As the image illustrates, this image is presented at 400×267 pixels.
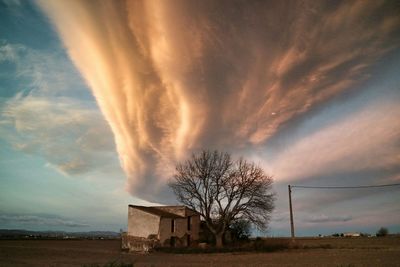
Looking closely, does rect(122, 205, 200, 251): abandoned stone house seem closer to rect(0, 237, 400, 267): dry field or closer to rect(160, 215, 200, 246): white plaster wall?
rect(160, 215, 200, 246): white plaster wall

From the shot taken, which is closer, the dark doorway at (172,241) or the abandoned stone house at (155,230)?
the abandoned stone house at (155,230)

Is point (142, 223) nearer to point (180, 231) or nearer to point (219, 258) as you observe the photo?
point (180, 231)

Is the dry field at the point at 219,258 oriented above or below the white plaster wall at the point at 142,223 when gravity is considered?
below

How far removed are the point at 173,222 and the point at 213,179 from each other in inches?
330

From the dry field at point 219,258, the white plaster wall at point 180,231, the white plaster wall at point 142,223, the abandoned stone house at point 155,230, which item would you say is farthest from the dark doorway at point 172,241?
the dry field at point 219,258

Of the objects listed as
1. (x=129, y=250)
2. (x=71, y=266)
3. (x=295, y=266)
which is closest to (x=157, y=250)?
(x=129, y=250)

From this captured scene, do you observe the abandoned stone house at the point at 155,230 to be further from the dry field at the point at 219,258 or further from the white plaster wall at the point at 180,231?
the dry field at the point at 219,258

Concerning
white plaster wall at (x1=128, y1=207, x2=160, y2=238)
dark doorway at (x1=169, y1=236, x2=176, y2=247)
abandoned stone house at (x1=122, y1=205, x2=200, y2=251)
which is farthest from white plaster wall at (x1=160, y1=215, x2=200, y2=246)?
white plaster wall at (x1=128, y1=207, x2=160, y2=238)

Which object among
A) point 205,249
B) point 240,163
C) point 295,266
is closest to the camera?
point 295,266

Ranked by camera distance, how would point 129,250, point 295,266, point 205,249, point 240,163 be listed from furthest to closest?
point 240,163
point 129,250
point 205,249
point 295,266

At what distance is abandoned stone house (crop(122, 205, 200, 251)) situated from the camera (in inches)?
1887

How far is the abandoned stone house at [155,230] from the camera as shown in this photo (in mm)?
47938

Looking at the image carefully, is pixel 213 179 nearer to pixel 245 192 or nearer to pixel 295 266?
pixel 245 192

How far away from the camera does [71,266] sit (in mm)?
23688
